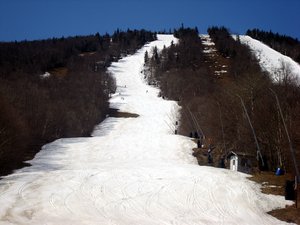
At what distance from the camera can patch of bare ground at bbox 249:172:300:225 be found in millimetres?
17391

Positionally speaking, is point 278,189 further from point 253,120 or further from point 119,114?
point 119,114

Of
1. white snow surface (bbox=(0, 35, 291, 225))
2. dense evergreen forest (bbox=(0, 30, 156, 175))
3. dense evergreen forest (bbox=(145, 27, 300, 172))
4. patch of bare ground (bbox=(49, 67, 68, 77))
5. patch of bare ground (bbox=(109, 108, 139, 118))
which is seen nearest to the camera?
white snow surface (bbox=(0, 35, 291, 225))

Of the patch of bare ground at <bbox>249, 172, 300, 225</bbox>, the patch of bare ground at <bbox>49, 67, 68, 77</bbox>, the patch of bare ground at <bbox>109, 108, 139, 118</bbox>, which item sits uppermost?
the patch of bare ground at <bbox>49, 67, 68, 77</bbox>

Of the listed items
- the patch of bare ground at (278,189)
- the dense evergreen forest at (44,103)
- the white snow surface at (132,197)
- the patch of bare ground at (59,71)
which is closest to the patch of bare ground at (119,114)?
the dense evergreen forest at (44,103)

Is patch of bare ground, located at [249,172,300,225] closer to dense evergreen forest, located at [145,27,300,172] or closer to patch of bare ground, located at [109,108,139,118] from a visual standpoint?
dense evergreen forest, located at [145,27,300,172]

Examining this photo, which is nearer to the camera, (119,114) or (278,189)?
(278,189)

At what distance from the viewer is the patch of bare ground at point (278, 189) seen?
57.1 feet

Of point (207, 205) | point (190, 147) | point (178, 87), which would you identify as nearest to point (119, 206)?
point (207, 205)

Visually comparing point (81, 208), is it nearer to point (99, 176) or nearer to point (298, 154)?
point (99, 176)

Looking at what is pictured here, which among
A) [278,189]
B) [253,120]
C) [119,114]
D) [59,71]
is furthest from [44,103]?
[59,71]

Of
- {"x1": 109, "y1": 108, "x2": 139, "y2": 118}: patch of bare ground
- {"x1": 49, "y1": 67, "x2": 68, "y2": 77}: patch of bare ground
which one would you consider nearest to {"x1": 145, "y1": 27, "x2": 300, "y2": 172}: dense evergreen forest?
{"x1": 109, "y1": 108, "x2": 139, "y2": 118}: patch of bare ground

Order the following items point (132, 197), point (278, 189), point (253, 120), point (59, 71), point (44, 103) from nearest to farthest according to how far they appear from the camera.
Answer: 1. point (132, 197)
2. point (278, 189)
3. point (253, 120)
4. point (44, 103)
5. point (59, 71)

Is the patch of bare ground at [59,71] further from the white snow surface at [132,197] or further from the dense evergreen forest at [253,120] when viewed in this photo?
the white snow surface at [132,197]

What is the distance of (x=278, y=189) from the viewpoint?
23.0 meters
